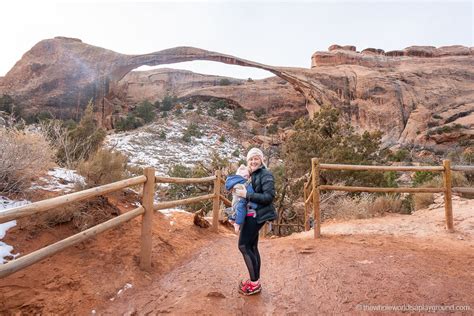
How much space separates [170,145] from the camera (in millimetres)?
22172

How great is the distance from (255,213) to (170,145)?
20.3m

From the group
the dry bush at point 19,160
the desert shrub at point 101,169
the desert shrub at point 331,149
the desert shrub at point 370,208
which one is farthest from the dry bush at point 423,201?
the dry bush at point 19,160

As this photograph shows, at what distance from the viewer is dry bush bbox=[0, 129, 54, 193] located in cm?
355

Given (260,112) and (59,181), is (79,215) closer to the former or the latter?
(59,181)

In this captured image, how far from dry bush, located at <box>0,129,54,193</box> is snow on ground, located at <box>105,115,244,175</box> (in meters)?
11.6

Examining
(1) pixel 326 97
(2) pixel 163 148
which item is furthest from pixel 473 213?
(1) pixel 326 97

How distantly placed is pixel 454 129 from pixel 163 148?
23.5 meters

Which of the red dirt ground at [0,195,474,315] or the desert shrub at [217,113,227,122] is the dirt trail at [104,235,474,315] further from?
the desert shrub at [217,113,227,122]

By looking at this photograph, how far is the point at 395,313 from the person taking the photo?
229 centimetres

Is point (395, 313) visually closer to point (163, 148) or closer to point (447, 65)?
point (163, 148)

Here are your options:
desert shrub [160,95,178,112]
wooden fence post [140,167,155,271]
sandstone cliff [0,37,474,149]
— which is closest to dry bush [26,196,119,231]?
wooden fence post [140,167,155,271]

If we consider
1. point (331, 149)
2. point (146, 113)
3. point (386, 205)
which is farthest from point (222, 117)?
point (386, 205)

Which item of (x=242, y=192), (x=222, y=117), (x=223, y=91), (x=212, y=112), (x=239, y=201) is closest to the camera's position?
(x=242, y=192)

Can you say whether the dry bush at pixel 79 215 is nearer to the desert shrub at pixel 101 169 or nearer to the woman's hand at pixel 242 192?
the desert shrub at pixel 101 169
